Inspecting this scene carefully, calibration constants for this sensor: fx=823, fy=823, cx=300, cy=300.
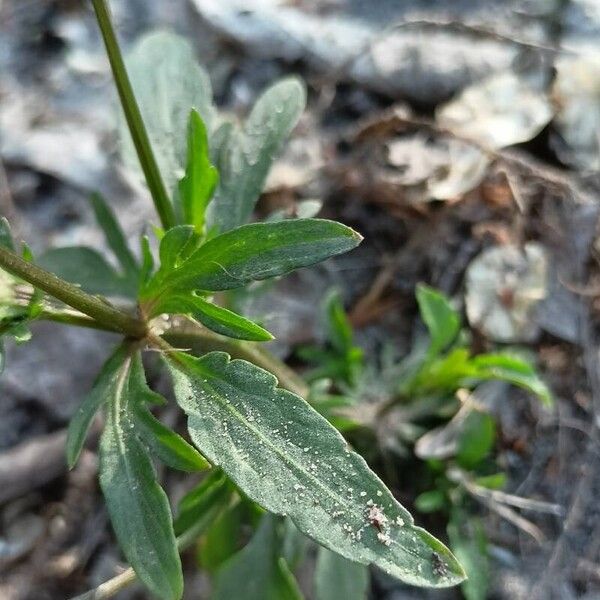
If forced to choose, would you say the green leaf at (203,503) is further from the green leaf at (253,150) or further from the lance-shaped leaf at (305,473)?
the green leaf at (253,150)

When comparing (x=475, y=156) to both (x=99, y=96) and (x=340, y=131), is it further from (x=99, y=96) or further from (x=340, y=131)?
(x=99, y=96)

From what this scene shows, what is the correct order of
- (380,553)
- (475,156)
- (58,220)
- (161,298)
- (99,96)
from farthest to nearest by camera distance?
1. (99,96)
2. (58,220)
3. (475,156)
4. (161,298)
5. (380,553)

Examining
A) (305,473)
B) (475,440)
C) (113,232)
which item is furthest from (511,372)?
(113,232)

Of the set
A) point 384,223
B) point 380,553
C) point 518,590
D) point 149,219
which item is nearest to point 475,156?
point 384,223

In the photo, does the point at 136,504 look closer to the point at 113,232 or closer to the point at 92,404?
the point at 92,404

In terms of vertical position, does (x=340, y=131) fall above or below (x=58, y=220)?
above

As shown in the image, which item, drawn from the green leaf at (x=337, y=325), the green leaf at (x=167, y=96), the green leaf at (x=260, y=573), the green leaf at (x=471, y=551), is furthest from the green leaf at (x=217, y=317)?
the green leaf at (x=471, y=551)

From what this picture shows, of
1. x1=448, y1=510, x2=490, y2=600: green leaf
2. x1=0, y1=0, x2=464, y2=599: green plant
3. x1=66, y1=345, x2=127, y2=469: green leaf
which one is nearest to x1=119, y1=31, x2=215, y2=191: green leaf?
x1=0, y1=0, x2=464, y2=599: green plant
